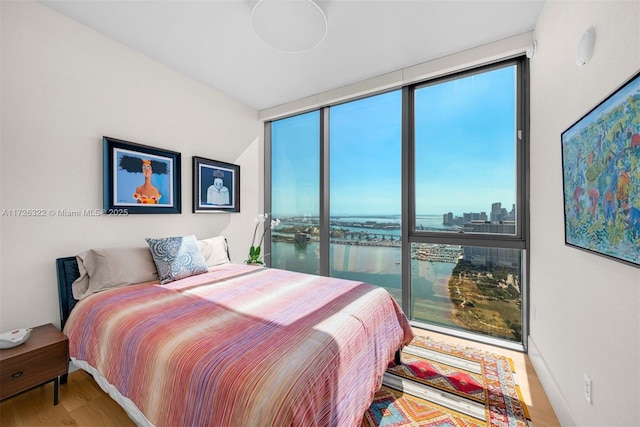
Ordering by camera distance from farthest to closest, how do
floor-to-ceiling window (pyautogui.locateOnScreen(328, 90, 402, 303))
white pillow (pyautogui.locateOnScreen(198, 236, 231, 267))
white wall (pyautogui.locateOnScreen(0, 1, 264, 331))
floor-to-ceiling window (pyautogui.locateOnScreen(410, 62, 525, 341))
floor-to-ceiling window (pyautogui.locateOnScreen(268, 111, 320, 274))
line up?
floor-to-ceiling window (pyautogui.locateOnScreen(268, 111, 320, 274))
floor-to-ceiling window (pyautogui.locateOnScreen(328, 90, 402, 303))
white pillow (pyautogui.locateOnScreen(198, 236, 231, 267))
floor-to-ceiling window (pyautogui.locateOnScreen(410, 62, 525, 341))
white wall (pyautogui.locateOnScreen(0, 1, 264, 331))

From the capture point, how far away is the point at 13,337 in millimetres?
1660

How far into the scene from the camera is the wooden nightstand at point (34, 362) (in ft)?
Answer: 5.02

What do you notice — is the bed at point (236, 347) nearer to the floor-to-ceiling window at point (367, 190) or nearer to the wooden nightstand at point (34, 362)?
the wooden nightstand at point (34, 362)

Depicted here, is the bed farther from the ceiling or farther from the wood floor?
the ceiling

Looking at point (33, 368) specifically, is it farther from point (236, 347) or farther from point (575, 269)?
point (575, 269)

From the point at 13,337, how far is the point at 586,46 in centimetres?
359

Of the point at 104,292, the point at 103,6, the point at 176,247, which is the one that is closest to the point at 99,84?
the point at 103,6

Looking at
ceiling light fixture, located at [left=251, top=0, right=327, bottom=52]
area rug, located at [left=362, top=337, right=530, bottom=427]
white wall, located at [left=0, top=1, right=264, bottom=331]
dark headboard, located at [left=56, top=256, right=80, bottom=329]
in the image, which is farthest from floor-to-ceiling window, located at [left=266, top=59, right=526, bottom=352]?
dark headboard, located at [left=56, top=256, right=80, bottom=329]

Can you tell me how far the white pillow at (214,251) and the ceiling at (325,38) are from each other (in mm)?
1894

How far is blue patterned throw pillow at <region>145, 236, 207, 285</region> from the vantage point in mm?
2326

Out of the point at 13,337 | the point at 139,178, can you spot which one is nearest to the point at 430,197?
the point at 139,178

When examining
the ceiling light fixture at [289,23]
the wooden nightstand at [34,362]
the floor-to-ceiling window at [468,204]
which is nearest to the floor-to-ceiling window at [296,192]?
the floor-to-ceiling window at [468,204]

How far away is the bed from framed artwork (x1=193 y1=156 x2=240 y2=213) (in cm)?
125

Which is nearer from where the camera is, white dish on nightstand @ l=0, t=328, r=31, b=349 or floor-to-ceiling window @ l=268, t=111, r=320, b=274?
white dish on nightstand @ l=0, t=328, r=31, b=349
